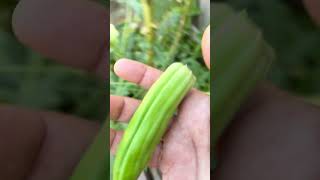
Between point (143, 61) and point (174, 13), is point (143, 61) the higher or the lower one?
the lower one

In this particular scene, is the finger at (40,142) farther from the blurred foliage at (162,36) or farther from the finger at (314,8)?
the finger at (314,8)

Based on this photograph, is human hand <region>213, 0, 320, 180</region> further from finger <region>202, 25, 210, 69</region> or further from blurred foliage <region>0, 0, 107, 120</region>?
blurred foliage <region>0, 0, 107, 120</region>

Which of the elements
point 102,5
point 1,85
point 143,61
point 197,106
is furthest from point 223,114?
point 1,85

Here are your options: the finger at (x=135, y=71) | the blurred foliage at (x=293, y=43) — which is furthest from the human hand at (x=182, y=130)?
the blurred foliage at (x=293, y=43)

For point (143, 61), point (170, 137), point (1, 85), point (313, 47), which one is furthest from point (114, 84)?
point (313, 47)

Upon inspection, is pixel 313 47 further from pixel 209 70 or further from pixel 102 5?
pixel 102 5

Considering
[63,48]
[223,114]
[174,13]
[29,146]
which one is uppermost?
[174,13]
